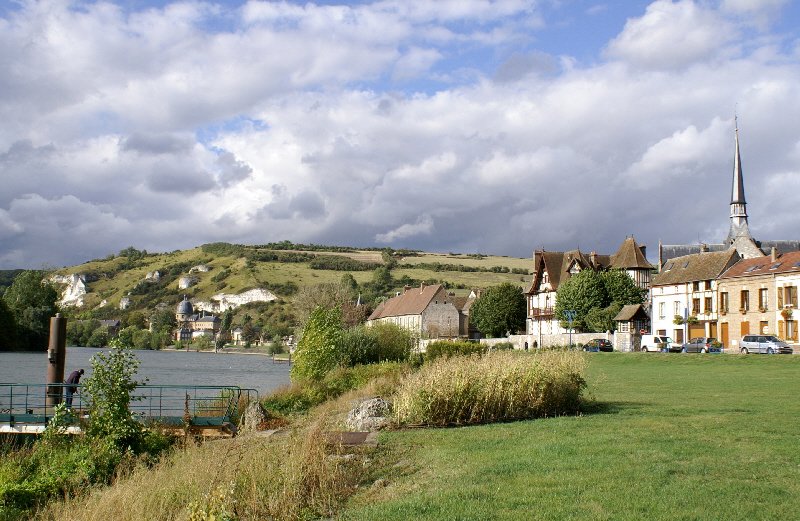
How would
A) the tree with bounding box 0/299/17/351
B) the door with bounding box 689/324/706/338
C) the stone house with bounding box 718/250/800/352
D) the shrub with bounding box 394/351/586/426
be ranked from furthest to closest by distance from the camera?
the tree with bounding box 0/299/17/351, the door with bounding box 689/324/706/338, the stone house with bounding box 718/250/800/352, the shrub with bounding box 394/351/586/426

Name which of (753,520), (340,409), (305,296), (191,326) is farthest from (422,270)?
(753,520)

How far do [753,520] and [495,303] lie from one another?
83.0 metres

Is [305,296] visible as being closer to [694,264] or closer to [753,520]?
[694,264]

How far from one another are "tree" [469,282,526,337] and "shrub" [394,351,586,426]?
237 feet

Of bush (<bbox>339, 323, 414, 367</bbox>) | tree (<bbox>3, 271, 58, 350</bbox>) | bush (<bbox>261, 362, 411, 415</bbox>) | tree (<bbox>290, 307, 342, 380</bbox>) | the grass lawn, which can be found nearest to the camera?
the grass lawn

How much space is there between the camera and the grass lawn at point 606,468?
28.2 ft

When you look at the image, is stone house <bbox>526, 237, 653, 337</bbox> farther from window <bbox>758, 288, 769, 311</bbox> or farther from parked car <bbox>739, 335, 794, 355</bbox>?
parked car <bbox>739, 335, 794, 355</bbox>

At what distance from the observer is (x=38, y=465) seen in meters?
18.5

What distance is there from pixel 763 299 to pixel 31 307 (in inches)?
3093

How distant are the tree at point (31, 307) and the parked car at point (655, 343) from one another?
65.3m

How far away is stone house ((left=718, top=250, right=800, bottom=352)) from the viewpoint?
53.9 m

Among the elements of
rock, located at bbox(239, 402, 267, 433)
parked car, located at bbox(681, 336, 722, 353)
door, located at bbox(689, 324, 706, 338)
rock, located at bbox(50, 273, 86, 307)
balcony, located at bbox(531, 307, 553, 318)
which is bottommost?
rock, located at bbox(239, 402, 267, 433)

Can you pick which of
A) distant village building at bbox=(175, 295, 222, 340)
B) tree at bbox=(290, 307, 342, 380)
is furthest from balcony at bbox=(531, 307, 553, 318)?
distant village building at bbox=(175, 295, 222, 340)

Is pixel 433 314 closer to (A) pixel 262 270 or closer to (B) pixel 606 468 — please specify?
(A) pixel 262 270
